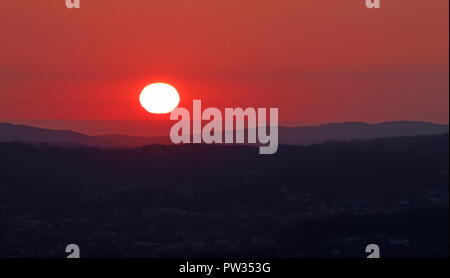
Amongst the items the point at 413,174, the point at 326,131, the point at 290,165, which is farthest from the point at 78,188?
the point at 413,174

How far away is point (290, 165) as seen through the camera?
9381cm

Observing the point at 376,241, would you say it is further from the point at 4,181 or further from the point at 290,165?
the point at 4,181

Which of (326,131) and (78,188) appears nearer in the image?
(78,188)

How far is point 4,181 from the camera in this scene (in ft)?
311

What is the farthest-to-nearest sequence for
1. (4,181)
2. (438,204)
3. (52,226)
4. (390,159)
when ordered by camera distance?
(390,159) < (4,181) < (438,204) < (52,226)

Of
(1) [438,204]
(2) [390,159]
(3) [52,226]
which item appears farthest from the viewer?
(2) [390,159]

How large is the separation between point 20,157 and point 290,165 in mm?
36584

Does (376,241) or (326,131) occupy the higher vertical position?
(326,131)
